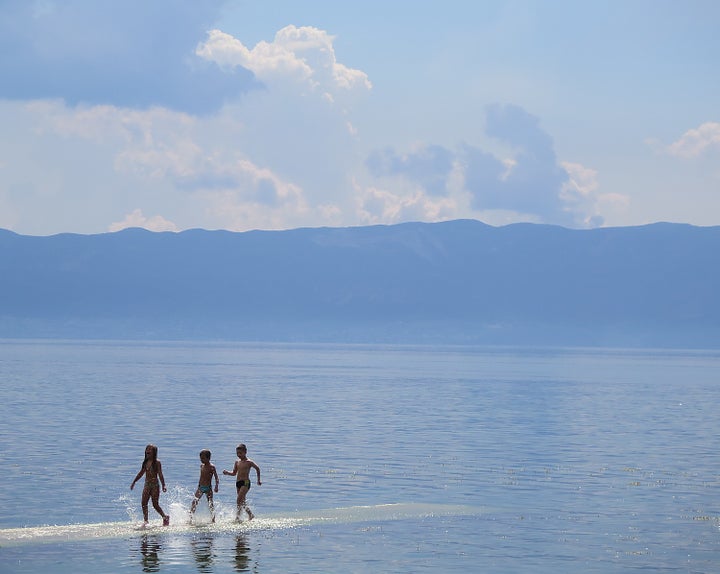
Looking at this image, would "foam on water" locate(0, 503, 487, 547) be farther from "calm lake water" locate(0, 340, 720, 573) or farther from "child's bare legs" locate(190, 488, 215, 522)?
"child's bare legs" locate(190, 488, 215, 522)

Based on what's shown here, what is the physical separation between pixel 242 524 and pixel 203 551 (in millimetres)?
3965

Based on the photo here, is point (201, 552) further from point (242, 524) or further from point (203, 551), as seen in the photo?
point (242, 524)

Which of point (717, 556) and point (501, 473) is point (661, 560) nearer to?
point (717, 556)

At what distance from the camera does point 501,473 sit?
158ft

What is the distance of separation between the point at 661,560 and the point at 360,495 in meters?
13.3

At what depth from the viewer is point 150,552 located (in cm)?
2884

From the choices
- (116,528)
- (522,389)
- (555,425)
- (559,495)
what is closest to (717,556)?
(559,495)

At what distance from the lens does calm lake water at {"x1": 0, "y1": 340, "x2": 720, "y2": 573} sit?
2931 cm

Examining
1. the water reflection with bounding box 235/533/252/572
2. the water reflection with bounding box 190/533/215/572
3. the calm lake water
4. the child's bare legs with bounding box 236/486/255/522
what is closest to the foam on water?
the calm lake water

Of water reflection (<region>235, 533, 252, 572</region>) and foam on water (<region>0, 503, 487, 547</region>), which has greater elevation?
foam on water (<region>0, 503, 487, 547</region>)

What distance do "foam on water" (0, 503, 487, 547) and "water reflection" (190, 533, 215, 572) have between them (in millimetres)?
945

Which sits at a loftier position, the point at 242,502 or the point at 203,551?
the point at 242,502

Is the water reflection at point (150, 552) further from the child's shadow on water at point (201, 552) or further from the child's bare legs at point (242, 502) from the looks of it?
the child's bare legs at point (242, 502)

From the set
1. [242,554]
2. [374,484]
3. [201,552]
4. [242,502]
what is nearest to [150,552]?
[201,552]
